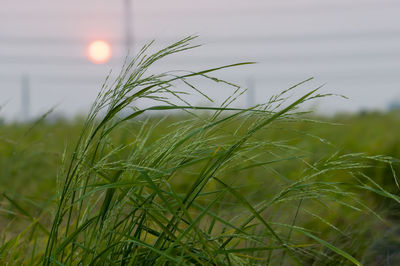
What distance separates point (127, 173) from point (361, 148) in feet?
8.71

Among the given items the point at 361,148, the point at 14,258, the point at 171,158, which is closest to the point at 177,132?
the point at 171,158

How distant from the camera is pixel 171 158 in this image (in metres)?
0.94

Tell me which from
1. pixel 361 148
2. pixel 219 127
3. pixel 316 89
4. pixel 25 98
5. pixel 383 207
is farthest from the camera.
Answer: pixel 25 98

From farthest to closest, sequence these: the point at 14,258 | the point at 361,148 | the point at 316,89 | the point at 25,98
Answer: the point at 25,98 < the point at 361,148 < the point at 14,258 < the point at 316,89

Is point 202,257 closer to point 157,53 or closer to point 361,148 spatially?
point 157,53

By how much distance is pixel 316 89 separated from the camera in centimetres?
90

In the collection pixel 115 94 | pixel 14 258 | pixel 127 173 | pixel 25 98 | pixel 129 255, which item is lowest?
pixel 25 98

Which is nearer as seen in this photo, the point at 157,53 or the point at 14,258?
the point at 157,53

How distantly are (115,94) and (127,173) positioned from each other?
14 cm

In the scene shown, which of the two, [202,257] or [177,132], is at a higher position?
[177,132]

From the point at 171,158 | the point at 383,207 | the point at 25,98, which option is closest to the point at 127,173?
the point at 171,158

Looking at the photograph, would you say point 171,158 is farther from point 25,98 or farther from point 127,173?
point 25,98

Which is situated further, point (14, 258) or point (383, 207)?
point (383, 207)

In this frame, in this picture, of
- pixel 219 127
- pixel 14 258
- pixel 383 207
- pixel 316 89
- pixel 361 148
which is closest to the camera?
pixel 316 89
